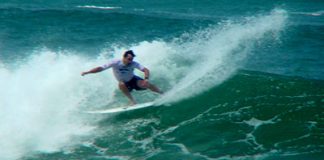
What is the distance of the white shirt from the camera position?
13039 millimetres

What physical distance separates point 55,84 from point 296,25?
17009mm

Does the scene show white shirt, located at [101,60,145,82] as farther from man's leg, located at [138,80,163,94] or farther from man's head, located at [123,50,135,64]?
man's leg, located at [138,80,163,94]

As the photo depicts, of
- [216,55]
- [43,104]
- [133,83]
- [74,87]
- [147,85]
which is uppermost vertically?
[216,55]

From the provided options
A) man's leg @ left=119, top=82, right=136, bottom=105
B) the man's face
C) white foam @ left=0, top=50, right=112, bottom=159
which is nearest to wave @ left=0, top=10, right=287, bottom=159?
white foam @ left=0, top=50, right=112, bottom=159

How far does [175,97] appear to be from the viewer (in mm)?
14500

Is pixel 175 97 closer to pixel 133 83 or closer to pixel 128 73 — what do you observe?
pixel 133 83

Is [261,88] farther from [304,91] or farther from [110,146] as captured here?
[110,146]

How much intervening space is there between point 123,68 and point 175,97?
7.29 feet

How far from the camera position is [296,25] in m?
27.4

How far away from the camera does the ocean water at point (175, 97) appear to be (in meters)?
11.7

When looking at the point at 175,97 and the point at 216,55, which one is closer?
the point at 175,97

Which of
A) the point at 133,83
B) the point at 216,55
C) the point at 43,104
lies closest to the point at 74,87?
the point at 43,104

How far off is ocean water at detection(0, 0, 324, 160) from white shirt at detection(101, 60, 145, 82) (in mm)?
1058

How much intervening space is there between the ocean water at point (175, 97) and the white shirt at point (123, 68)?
3.47 ft
